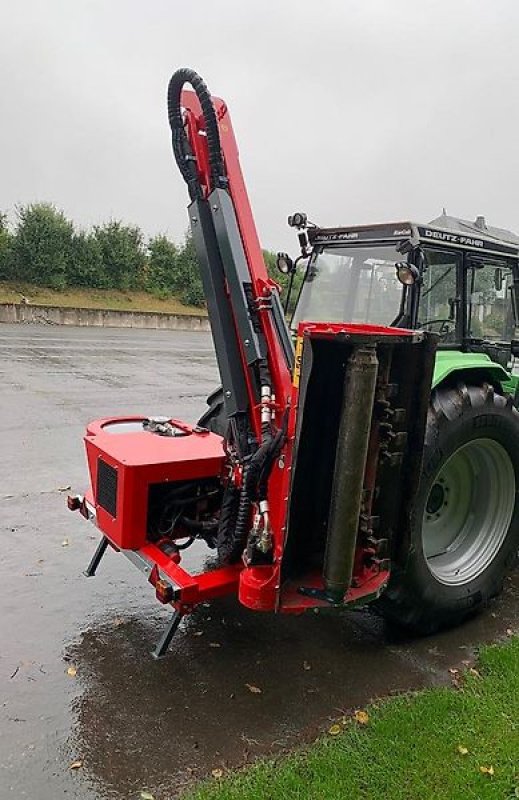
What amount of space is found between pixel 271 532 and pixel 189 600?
1.58 feet

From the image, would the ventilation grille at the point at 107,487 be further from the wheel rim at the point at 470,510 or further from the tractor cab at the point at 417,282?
the tractor cab at the point at 417,282

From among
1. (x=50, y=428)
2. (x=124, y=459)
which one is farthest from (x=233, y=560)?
(x=50, y=428)

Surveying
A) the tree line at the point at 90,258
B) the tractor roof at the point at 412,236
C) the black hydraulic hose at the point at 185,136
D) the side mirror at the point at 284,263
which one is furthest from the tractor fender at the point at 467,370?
the tree line at the point at 90,258

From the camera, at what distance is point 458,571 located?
3852mm

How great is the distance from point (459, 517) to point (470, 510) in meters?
0.08

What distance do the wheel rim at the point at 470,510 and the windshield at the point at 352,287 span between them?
1.08 m

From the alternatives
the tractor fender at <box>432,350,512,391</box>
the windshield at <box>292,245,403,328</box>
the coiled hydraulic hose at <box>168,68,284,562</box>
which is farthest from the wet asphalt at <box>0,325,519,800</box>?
the windshield at <box>292,245,403,328</box>

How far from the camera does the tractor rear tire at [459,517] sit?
11.2 ft

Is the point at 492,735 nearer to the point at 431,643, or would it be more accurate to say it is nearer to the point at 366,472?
the point at 431,643

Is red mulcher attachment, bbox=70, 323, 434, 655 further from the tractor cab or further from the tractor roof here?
the tractor roof

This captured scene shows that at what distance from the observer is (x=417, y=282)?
14.0 ft

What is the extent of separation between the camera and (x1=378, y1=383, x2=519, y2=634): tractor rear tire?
3.41 metres

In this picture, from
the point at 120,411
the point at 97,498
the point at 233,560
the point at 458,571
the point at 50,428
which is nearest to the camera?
the point at 233,560

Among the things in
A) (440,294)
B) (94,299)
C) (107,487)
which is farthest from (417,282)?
(94,299)
